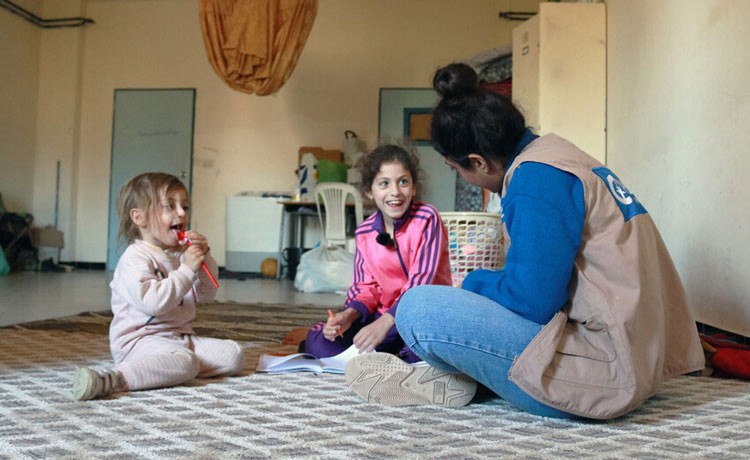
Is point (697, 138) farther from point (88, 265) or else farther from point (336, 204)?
point (88, 265)

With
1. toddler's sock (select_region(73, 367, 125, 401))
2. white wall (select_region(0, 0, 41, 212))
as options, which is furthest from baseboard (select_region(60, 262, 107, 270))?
toddler's sock (select_region(73, 367, 125, 401))

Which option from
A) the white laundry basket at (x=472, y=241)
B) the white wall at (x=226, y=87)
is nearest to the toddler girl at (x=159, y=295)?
the white laundry basket at (x=472, y=241)

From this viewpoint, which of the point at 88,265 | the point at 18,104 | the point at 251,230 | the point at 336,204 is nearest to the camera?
the point at 336,204

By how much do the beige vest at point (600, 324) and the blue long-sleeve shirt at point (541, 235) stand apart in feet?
0.08

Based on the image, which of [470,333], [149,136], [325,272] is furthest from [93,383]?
[149,136]

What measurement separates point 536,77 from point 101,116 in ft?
18.3

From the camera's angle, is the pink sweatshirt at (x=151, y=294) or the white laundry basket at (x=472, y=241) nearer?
the pink sweatshirt at (x=151, y=294)

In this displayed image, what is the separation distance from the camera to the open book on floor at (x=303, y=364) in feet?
5.43

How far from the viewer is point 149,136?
6.88m

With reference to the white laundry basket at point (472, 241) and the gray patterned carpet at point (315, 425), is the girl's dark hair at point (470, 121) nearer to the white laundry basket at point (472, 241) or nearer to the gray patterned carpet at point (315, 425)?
the gray patterned carpet at point (315, 425)

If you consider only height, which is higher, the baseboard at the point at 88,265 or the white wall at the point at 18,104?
the white wall at the point at 18,104

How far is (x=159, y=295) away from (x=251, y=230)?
5.06 metres

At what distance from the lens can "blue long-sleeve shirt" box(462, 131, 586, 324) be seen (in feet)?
3.23

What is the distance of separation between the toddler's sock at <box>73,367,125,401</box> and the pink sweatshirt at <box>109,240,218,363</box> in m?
0.20
